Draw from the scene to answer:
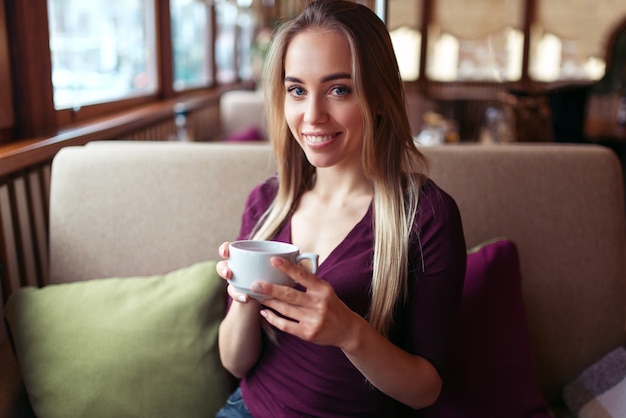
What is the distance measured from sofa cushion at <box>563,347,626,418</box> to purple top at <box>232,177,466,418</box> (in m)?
0.47

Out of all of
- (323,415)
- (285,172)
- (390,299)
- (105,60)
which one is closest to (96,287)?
(285,172)

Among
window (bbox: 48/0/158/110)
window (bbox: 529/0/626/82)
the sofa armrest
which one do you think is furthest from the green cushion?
window (bbox: 529/0/626/82)

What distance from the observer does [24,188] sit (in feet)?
5.42

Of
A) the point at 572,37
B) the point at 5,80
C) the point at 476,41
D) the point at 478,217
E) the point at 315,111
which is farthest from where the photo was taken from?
the point at 476,41

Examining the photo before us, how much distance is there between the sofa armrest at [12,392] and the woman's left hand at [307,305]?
0.70 meters

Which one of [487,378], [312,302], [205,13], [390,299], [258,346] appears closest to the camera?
[312,302]

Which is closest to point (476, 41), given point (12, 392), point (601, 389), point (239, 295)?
point (601, 389)

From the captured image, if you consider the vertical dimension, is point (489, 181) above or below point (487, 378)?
above

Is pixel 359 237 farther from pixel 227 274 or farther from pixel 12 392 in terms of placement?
pixel 12 392

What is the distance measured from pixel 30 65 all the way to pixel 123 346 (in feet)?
3.57

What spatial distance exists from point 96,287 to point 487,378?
94cm

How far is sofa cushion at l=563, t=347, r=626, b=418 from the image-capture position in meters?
1.32

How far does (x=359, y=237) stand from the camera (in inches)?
45.6

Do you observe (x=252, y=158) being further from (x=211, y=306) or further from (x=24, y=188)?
(x=24, y=188)
